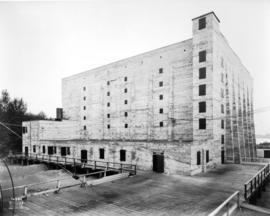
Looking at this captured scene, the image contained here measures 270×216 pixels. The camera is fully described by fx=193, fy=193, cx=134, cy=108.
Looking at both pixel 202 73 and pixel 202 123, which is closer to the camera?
pixel 202 123

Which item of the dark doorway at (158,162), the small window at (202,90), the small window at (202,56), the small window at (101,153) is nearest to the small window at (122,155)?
the small window at (101,153)

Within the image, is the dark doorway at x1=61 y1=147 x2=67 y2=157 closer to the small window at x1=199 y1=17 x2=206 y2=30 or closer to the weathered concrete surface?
the weathered concrete surface

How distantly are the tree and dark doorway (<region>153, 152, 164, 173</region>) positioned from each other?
98.8ft

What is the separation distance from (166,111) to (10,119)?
31.6m

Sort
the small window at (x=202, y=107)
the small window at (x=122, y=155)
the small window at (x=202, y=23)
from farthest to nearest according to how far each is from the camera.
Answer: the small window at (x=202, y=23)
the small window at (x=202, y=107)
the small window at (x=122, y=155)

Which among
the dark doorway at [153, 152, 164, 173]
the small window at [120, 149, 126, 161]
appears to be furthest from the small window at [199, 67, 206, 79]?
the small window at [120, 149, 126, 161]

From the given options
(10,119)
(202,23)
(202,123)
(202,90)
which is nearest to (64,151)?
(202,123)

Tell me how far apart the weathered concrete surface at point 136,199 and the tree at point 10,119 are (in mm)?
31592

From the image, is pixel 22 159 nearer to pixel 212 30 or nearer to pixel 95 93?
pixel 95 93

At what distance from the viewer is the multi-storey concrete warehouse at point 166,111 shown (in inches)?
709

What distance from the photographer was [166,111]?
26156mm

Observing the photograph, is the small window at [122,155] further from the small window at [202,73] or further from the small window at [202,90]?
the small window at [202,73]

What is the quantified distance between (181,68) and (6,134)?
33473 mm

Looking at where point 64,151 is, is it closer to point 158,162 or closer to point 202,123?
point 158,162
